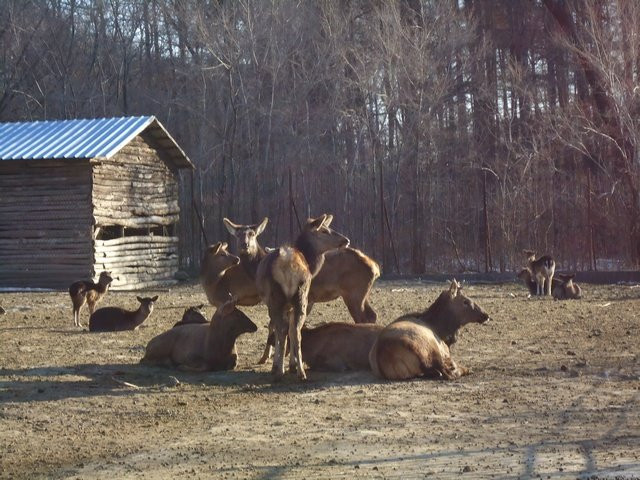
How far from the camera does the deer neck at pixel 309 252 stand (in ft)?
40.5

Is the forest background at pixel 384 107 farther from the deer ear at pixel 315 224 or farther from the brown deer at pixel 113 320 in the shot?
the deer ear at pixel 315 224

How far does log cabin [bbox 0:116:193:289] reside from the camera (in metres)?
24.6

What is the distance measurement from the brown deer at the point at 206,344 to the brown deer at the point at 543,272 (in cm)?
1064

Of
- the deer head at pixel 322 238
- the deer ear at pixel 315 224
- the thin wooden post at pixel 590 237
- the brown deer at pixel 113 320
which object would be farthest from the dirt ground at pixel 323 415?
the thin wooden post at pixel 590 237

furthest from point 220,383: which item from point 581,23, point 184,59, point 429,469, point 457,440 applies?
point 184,59

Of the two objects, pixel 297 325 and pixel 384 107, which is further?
pixel 384 107

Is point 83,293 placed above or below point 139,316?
above

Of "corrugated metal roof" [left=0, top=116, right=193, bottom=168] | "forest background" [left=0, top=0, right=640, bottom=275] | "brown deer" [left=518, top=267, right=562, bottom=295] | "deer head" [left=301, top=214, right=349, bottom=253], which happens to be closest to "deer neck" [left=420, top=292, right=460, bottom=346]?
"deer head" [left=301, top=214, right=349, bottom=253]

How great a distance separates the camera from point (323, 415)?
9109mm

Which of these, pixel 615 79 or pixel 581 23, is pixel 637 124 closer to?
pixel 615 79

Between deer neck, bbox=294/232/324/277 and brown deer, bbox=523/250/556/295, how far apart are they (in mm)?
9803

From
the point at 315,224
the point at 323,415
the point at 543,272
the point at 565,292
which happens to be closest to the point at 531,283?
the point at 543,272

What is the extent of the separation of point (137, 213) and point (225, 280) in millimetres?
10785

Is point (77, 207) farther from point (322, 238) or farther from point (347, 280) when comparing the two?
point (322, 238)
